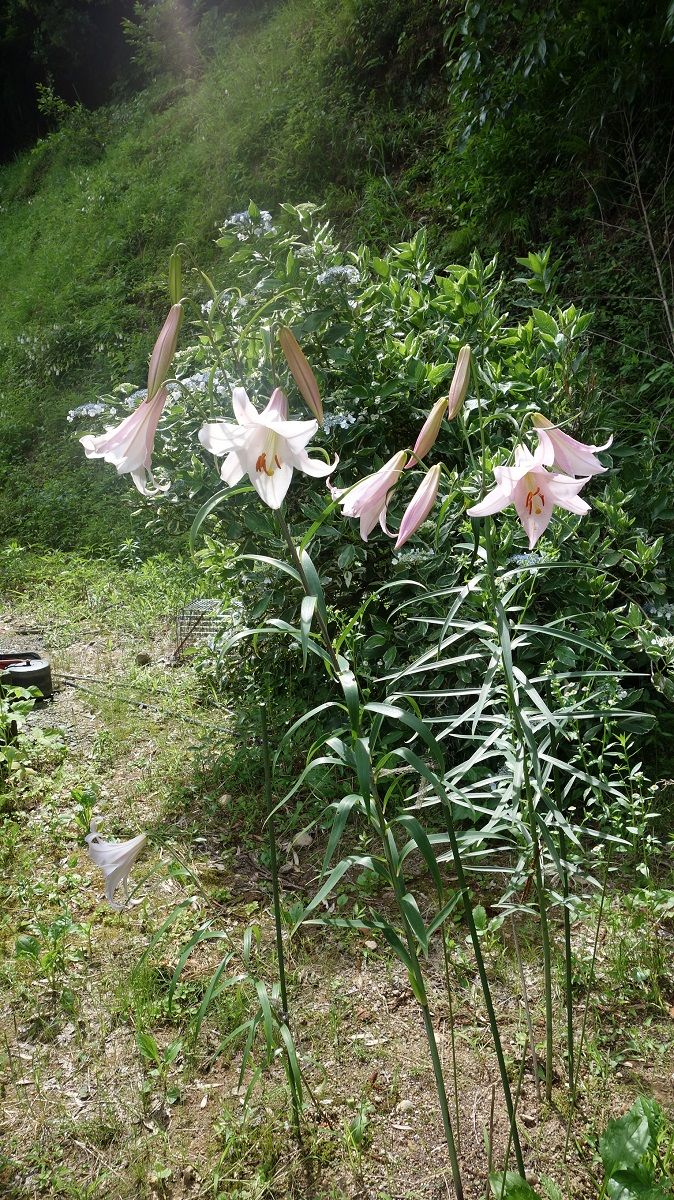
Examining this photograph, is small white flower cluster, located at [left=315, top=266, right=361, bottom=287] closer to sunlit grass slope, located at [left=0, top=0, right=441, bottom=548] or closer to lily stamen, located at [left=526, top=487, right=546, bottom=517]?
lily stamen, located at [left=526, top=487, right=546, bottom=517]

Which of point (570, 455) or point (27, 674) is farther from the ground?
point (570, 455)

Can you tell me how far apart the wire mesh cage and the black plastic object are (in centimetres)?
53

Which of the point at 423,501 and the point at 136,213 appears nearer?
the point at 423,501

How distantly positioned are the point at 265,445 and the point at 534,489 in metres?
0.33

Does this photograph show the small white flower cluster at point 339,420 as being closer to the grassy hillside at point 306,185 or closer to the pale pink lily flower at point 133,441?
the grassy hillside at point 306,185

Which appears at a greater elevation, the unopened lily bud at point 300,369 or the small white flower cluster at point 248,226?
the unopened lily bud at point 300,369

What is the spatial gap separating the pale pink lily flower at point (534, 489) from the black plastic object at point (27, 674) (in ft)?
7.41

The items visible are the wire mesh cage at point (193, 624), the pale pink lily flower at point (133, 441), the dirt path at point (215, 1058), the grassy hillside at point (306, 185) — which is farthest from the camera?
the grassy hillside at point (306, 185)

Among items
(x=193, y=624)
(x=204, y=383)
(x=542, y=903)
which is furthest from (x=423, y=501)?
(x=193, y=624)

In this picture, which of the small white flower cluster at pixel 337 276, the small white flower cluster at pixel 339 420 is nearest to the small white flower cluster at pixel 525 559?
the small white flower cluster at pixel 339 420

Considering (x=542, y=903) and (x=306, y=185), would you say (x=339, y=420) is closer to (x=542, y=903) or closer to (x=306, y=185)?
(x=542, y=903)

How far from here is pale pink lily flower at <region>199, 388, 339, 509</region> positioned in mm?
935

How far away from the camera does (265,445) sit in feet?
3.18

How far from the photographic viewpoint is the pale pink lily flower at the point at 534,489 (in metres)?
0.96
